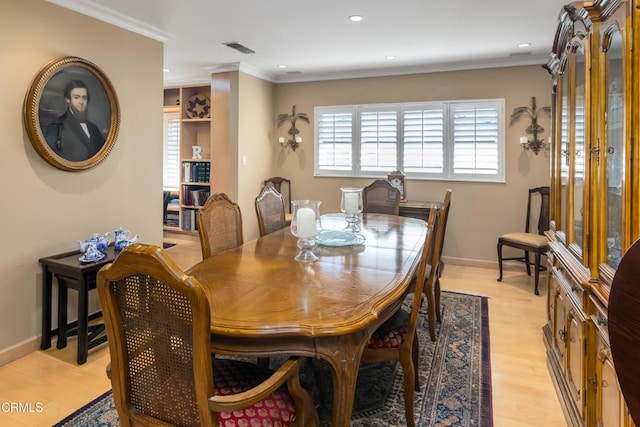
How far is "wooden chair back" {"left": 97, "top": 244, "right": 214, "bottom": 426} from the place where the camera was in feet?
3.58

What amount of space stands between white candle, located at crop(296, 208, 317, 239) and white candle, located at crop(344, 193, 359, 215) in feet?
2.74

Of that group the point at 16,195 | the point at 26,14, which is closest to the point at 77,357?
the point at 16,195

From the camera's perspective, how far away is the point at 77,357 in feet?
8.77

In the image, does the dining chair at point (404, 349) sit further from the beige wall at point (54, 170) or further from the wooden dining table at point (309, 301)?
the beige wall at point (54, 170)

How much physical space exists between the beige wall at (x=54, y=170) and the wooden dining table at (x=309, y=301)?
153 centimetres

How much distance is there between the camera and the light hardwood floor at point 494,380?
2.10 meters

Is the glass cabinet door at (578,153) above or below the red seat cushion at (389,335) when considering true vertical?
above

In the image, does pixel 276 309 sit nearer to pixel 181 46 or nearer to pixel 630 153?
pixel 630 153

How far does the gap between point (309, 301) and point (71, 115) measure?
2467 millimetres

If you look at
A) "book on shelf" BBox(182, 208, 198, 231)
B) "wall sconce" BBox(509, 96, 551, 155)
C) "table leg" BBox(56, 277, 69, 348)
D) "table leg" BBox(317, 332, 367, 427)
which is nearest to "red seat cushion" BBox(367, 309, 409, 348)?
"table leg" BBox(317, 332, 367, 427)

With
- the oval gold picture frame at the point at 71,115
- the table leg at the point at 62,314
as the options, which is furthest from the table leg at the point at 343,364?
the oval gold picture frame at the point at 71,115

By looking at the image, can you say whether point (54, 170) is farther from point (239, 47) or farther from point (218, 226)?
point (239, 47)

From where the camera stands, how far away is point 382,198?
4.39 m

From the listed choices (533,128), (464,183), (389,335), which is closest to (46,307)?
(389,335)
